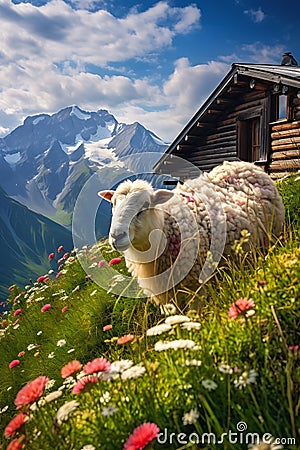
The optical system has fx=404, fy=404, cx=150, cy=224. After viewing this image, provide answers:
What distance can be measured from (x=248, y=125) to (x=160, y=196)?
38.4 ft

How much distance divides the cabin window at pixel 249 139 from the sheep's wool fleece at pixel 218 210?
10.0m

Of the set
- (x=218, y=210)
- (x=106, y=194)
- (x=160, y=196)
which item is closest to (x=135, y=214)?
(x=160, y=196)

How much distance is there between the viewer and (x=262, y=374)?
67.3 inches

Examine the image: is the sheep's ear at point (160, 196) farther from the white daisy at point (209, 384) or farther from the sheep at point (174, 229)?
the white daisy at point (209, 384)

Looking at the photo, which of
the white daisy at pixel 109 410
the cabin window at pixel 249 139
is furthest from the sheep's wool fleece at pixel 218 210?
the cabin window at pixel 249 139

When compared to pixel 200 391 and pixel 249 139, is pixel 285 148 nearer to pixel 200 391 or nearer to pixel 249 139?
pixel 249 139

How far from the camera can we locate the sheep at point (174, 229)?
3998mm

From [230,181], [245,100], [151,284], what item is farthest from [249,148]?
[151,284]

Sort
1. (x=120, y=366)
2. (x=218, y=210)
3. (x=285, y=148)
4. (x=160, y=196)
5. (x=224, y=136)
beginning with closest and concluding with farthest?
1. (x=120, y=366)
2. (x=160, y=196)
3. (x=218, y=210)
4. (x=285, y=148)
5. (x=224, y=136)

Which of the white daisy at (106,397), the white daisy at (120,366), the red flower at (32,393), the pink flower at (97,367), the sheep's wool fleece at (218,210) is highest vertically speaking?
the sheep's wool fleece at (218,210)

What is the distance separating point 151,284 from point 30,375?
160cm

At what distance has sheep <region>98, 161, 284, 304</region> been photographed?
400 centimetres

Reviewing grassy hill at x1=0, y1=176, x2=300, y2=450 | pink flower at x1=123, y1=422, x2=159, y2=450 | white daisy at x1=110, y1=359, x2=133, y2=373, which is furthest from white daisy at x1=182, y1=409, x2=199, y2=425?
white daisy at x1=110, y1=359, x2=133, y2=373

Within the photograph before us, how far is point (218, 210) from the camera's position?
4473 millimetres
